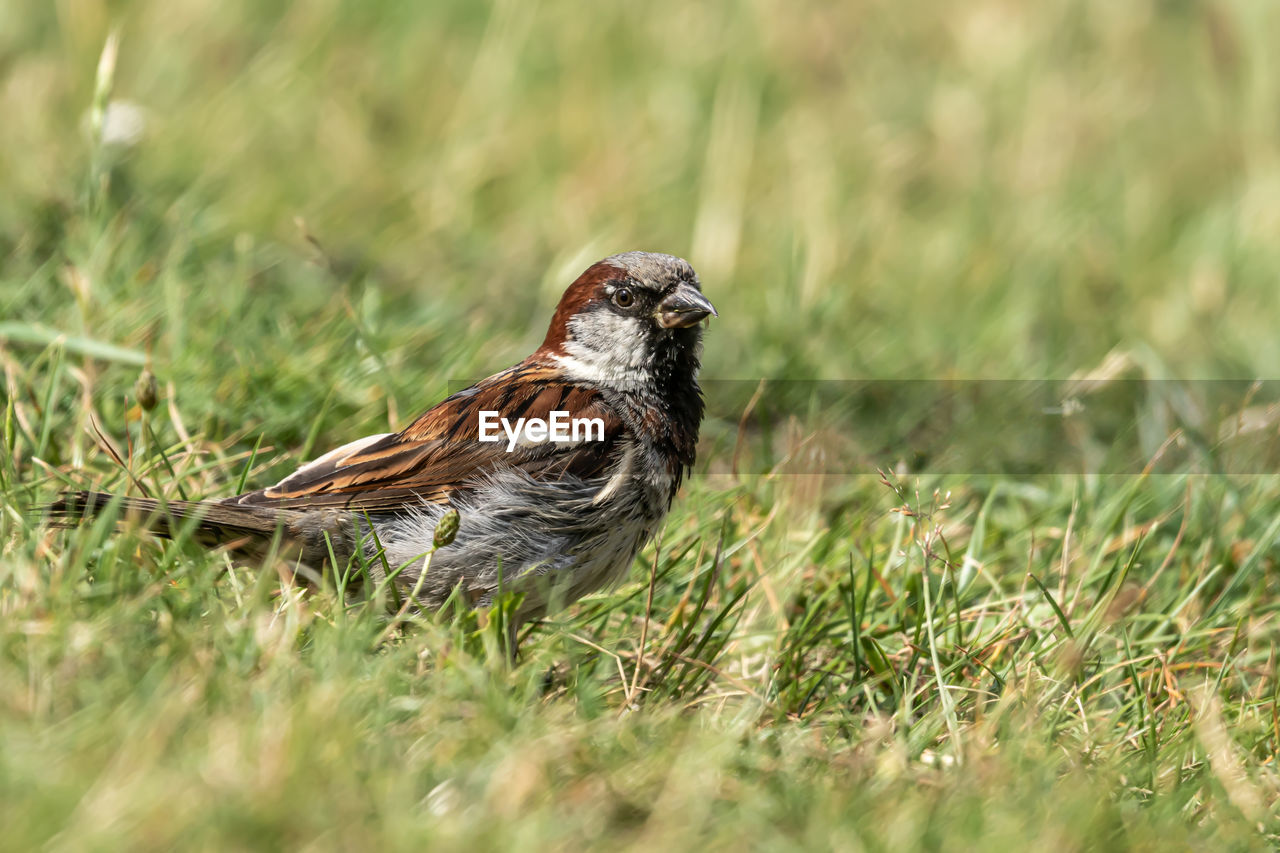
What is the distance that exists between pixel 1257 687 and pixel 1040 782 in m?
1.18

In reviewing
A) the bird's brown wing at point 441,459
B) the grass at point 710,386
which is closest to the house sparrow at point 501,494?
the bird's brown wing at point 441,459

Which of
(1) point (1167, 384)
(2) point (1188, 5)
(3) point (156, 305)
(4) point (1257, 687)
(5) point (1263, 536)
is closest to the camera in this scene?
(4) point (1257, 687)

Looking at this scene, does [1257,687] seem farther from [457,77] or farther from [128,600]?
[457,77]

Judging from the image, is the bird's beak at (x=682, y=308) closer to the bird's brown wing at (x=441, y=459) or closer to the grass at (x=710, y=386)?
the bird's brown wing at (x=441, y=459)

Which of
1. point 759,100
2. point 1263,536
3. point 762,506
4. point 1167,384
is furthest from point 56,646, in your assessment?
point 759,100

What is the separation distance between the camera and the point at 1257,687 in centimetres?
340

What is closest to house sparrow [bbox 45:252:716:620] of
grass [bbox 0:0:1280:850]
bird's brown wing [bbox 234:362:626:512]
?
bird's brown wing [bbox 234:362:626:512]

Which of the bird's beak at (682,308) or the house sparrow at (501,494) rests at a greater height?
the bird's beak at (682,308)

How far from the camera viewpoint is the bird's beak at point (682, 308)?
135 inches

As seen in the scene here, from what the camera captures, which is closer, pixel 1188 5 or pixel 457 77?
pixel 457 77

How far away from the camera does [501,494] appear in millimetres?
3234

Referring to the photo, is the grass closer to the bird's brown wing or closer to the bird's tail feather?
the bird's tail feather

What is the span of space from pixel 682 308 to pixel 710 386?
1.48m

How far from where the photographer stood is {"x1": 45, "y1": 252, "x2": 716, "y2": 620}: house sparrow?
10.4ft
